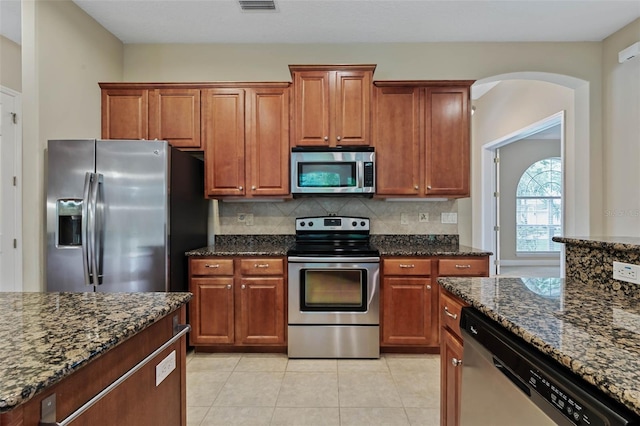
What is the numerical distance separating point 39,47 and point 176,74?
3.65ft

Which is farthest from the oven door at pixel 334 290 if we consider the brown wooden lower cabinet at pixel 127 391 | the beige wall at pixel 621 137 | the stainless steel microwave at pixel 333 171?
the beige wall at pixel 621 137

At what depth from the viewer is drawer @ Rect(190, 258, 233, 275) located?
2.69 metres

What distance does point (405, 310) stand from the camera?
266 centimetres

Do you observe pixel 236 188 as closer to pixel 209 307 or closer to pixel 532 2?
pixel 209 307

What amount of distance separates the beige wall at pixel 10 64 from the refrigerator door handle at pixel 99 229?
163cm

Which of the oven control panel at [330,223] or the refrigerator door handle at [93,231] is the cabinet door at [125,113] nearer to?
the refrigerator door handle at [93,231]

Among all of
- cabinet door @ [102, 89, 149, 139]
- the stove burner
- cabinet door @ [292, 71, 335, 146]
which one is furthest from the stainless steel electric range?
cabinet door @ [102, 89, 149, 139]

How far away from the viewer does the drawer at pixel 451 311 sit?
4.33 ft

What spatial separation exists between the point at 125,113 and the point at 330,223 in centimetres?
223

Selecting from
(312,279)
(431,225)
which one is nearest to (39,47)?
(312,279)

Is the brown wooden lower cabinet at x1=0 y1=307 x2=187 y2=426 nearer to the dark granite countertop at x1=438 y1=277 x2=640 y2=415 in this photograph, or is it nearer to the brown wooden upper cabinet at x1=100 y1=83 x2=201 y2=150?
the dark granite countertop at x1=438 y1=277 x2=640 y2=415

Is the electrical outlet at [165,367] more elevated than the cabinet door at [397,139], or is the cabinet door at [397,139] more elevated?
the cabinet door at [397,139]

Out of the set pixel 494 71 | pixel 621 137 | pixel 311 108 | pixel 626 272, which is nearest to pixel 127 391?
pixel 626 272

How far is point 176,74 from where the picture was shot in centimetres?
325
